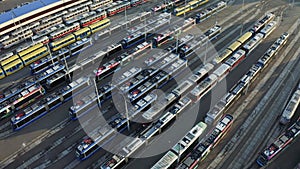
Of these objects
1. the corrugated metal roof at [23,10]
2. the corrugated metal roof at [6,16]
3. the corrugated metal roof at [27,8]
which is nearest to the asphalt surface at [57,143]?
the corrugated metal roof at [6,16]

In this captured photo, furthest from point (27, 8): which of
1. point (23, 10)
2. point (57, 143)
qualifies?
point (57, 143)

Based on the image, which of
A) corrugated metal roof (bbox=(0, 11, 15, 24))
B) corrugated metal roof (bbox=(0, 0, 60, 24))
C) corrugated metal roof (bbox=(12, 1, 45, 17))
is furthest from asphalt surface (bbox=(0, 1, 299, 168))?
corrugated metal roof (bbox=(12, 1, 45, 17))

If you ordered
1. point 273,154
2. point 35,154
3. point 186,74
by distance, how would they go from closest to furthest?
point 273,154 → point 35,154 → point 186,74

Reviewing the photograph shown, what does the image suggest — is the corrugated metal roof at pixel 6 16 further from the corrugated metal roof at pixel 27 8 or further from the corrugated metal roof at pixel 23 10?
the corrugated metal roof at pixel 27 8

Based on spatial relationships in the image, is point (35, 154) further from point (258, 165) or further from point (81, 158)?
point (258, 165)

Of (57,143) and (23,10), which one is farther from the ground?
(23,10)

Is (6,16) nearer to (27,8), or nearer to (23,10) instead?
(23,10)

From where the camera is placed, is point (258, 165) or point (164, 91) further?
point (164, 91)

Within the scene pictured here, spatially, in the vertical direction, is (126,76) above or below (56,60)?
below

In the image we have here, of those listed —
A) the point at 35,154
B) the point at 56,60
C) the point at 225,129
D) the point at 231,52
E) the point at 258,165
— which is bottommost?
the point at 258,165

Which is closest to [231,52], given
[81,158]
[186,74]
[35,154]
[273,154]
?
[186,74]

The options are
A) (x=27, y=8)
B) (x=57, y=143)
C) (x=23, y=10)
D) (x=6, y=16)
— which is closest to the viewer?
(x=57, y=143)
